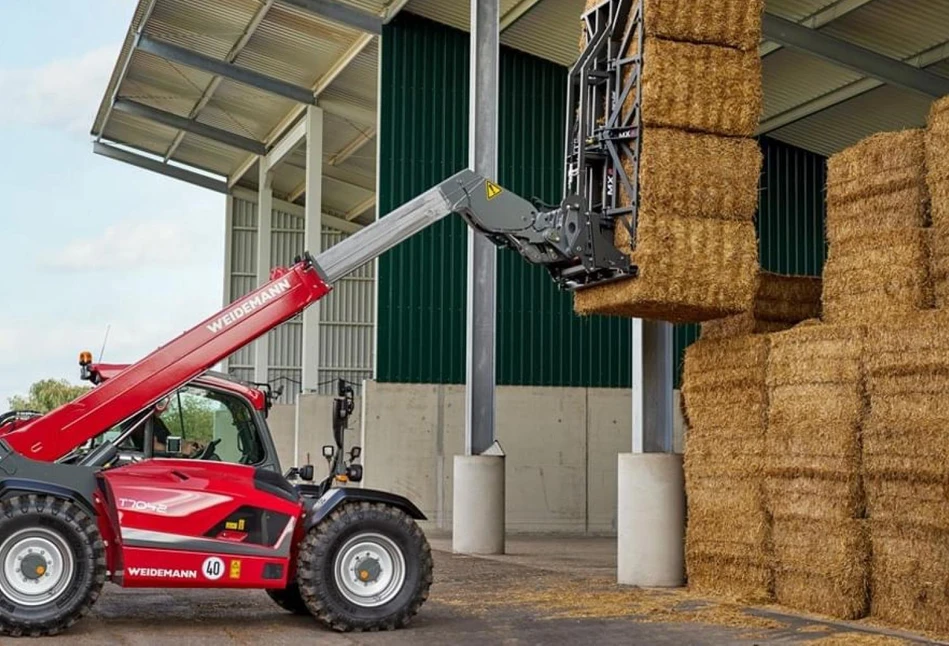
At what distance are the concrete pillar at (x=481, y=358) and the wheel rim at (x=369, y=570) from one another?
897cm

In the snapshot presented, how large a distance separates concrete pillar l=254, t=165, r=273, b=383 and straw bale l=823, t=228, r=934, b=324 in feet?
83.4

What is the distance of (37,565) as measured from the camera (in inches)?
418

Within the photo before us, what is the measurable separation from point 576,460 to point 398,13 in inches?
339

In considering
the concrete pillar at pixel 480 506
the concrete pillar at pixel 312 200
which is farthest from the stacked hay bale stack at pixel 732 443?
the concrete pillar at pixel 312 200

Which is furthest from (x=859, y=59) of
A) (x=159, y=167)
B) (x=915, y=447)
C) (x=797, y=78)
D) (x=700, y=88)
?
(x=159, y=167)

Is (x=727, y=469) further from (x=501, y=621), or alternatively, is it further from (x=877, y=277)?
(x=501, y=621)

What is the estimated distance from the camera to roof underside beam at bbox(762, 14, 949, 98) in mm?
21703

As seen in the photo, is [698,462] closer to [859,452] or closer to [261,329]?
[859,452]

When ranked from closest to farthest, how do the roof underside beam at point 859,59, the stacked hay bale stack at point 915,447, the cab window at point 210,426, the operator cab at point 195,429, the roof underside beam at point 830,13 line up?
the stacked hay bale stack at point 915,447 < the operator cab at point 195,429 < the cab window at point 210,426 < the roof underside beam at point 830,13 < the roof underside beam at point 859,59

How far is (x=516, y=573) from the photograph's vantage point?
664 inches

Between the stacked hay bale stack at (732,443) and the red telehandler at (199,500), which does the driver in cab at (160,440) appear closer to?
the red telehandler at (199,500)

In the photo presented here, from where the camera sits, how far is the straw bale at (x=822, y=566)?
12.1 metres

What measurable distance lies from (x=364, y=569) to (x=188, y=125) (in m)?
26.1

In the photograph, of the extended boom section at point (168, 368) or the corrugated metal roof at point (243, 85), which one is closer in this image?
the extended boom section at point (168, 368)
